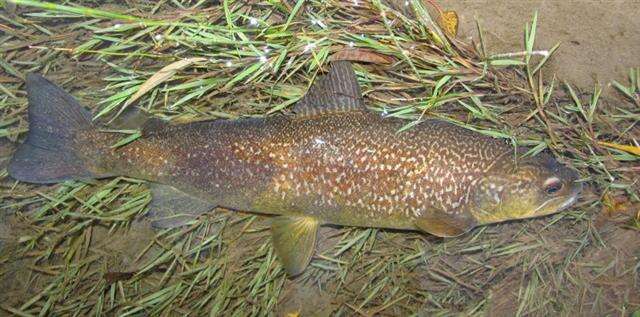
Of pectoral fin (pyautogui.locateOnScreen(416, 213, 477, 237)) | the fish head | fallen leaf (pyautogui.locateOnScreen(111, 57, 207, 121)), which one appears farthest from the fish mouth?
fallen leaf (pyautogui.locateOnScreen(111, 57, 207, 121))

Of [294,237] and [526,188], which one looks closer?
[526,188]

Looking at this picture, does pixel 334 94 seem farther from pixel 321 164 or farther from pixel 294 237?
pixel 294 237

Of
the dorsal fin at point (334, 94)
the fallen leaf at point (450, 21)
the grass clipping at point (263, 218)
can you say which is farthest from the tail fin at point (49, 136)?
the fallen leaf at point (450, 21)

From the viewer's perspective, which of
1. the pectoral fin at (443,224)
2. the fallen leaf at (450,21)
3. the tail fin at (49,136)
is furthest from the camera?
the fallen leaf at (450,21)

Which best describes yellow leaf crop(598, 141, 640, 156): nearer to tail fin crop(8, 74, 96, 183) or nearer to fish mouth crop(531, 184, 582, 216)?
fish mouth crop(531, 184, 582, 216)

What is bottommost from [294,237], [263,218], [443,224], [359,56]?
[263,218]

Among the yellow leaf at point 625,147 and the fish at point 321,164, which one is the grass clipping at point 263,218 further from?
the fish at point 321,164

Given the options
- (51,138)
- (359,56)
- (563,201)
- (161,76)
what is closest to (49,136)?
(51,138)
